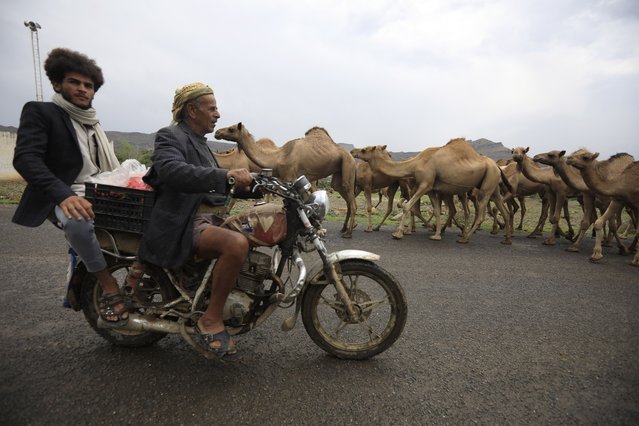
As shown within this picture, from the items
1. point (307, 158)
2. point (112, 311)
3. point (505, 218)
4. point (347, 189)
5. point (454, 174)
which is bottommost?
point (112, 311)

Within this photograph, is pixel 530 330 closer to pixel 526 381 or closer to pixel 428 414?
pixel 526 381

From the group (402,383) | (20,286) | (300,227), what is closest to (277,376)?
(402,383)

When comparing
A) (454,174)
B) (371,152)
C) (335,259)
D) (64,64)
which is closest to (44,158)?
(64,64)

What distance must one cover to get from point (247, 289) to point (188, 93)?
1482 mm

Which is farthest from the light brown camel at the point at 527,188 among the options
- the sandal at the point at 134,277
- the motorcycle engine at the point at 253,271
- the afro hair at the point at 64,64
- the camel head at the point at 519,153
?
the afro hair at the point at 64,64

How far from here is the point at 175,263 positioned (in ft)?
7.30

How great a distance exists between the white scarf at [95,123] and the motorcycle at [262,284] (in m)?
0.60

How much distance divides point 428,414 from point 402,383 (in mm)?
310

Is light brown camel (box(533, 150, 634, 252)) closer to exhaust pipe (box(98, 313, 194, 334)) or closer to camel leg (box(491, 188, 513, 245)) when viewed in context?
camel leg (box(491, 188, 513, 245))

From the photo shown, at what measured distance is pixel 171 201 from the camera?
7.34ft

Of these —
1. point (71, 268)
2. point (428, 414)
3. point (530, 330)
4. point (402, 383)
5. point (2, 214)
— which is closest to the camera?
point (428, 414)

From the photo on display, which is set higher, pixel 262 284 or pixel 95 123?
pixel 95 123

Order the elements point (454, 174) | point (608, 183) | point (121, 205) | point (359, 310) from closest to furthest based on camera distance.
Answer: point (121, 205)
point (359, 310)
point (608, 183)
point (454, 174)

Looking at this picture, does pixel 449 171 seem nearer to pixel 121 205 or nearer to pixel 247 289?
pixel 247 289
